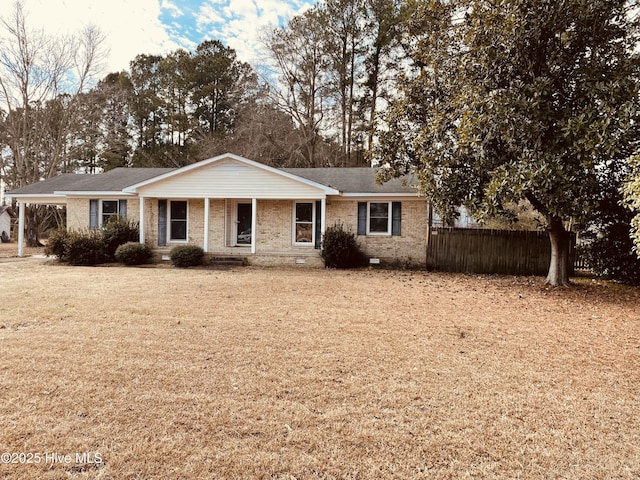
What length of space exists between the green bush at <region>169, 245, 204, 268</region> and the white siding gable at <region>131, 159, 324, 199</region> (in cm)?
226

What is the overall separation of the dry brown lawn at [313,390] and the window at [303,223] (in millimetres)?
7999

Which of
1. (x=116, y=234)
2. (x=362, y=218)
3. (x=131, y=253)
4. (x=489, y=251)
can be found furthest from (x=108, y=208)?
(x=489, y=251)

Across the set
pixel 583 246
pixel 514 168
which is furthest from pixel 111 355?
pixel 583 246

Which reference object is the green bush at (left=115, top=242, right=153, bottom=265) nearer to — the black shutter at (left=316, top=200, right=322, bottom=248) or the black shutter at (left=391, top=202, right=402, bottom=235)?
the black shutter at (left=316, top=200, right=322, bottom=248)

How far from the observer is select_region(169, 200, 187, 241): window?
52.2 feet

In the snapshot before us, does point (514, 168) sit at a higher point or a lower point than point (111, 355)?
higher

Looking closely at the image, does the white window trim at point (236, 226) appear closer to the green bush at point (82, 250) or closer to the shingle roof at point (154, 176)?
the shingle roof at point (154, 176)

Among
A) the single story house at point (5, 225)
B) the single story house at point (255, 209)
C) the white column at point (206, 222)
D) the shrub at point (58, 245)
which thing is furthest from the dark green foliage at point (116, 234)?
the single story house at point (5, 225)

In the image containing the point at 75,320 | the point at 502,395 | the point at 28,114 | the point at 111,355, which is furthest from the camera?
the point at 28,114

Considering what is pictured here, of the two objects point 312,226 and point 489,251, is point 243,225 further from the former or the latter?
point 489,251

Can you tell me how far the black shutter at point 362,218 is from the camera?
14.7 metres

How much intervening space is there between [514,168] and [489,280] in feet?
14.7

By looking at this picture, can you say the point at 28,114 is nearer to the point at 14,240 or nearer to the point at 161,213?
the point at 14,240

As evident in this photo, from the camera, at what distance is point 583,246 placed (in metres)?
12.6
